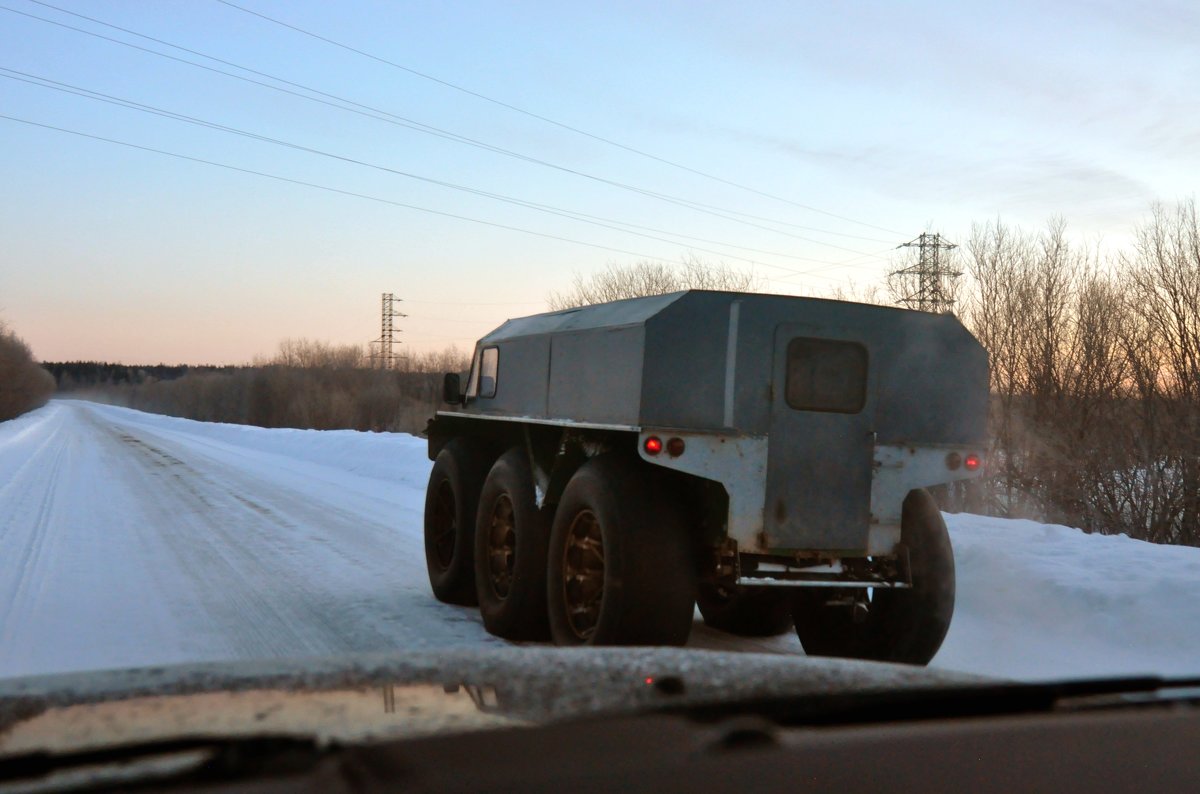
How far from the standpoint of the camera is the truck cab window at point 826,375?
535cm

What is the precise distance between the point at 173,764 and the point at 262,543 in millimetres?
9564

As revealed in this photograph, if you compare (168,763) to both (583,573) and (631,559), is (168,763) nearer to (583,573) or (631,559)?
(631,559)

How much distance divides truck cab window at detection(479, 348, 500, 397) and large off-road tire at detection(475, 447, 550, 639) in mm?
916

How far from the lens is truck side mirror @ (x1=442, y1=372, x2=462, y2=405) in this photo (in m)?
8.06

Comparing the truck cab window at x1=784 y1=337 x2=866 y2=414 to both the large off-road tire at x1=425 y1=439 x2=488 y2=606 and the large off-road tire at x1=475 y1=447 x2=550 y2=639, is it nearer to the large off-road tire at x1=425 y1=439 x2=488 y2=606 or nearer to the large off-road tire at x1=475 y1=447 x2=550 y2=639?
the large off-road tire at x1=475 y1=447 x2=550 y2=639

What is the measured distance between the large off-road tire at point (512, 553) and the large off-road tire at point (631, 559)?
0.83m

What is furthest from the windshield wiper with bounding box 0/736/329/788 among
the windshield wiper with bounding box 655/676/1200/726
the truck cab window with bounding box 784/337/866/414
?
the truck cab window with bounding box 784/337/866/414

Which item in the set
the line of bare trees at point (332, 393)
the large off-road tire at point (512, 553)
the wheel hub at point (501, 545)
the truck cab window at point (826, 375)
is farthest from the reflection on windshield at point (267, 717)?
the line of bare trees at point (332, 393)

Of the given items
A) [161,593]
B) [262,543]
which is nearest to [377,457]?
[262,543]

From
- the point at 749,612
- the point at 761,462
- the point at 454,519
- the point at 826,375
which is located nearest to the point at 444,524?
the point at 454,519

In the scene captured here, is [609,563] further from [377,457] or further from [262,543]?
[377,457]

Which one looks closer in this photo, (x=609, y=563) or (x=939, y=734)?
(x=939, y=734)

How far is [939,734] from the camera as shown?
1.94 meters

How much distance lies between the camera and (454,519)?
7980mm
